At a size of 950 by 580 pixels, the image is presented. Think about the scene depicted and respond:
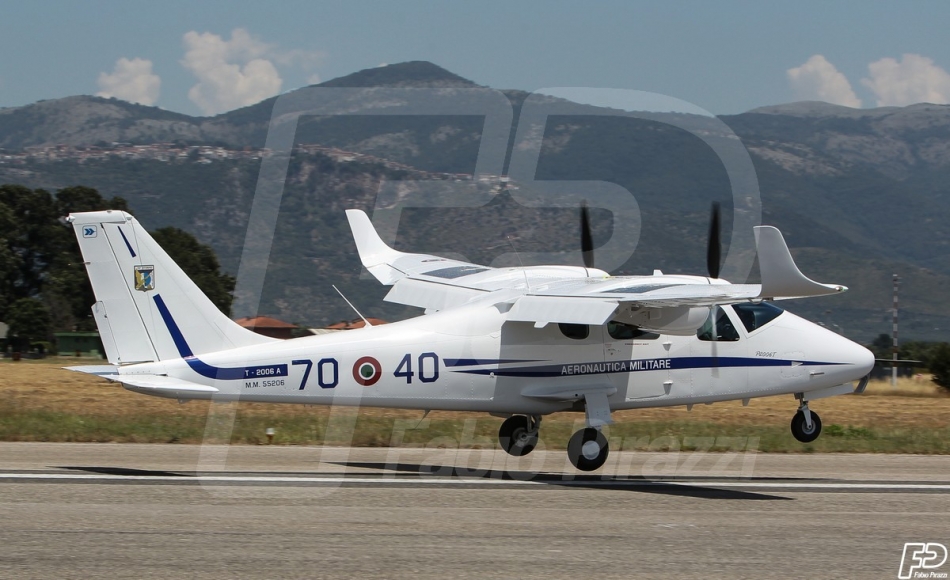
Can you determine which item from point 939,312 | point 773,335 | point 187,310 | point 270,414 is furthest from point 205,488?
point 939,312

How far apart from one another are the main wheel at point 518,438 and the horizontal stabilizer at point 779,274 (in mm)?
6272

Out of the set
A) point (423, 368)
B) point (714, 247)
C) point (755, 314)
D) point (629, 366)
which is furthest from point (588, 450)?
point (714, 247)

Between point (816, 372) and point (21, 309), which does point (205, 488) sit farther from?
point (21, 309)

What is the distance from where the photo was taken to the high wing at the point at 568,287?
12516 millimetres

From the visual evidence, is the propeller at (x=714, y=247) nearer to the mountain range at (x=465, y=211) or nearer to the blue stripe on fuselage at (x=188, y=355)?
the blue stripe on fuselage at (x=188, y=355)

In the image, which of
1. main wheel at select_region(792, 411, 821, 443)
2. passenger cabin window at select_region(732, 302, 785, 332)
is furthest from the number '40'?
main wheel at select_region(792, 411, 821, 443)

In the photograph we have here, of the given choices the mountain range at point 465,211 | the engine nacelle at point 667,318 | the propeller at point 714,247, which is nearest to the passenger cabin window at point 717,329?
the propeller at point 714,247

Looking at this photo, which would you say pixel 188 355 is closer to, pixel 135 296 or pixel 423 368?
pixel 135 296

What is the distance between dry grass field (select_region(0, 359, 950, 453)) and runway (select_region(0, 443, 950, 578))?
1.97 m

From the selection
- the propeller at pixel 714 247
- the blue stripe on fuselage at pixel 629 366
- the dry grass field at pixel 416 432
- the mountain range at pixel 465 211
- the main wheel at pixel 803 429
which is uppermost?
the mountain range at pixel 465 211

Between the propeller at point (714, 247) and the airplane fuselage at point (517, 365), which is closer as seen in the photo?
the airplane fuselage at point (517, 365)

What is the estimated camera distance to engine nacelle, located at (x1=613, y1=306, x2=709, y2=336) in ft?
52.4

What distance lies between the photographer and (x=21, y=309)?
84000 millimetres

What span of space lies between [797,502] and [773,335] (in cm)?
405
